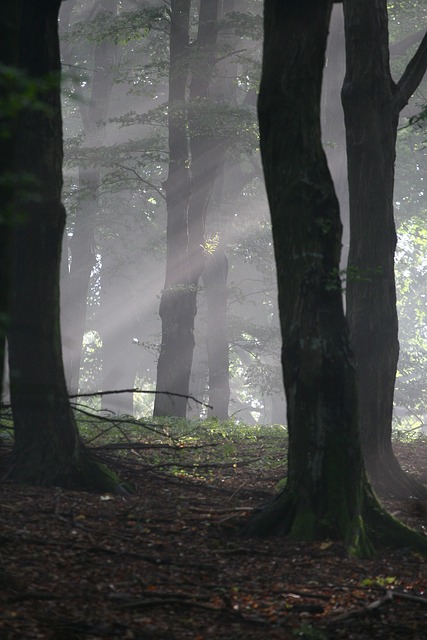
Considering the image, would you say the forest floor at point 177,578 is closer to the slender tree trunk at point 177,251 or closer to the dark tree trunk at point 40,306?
the dark tree trunk at point 40,306

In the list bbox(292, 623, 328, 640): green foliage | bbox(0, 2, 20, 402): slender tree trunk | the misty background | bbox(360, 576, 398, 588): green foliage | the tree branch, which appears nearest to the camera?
bbox(0, 2, 20, 402): slender tree trunk

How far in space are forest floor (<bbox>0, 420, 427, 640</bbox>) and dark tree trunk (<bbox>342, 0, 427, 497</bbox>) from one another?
8.66ft

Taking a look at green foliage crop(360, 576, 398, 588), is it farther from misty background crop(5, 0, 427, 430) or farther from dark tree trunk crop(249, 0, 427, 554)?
misty background crop(5, 0, 427, 430)

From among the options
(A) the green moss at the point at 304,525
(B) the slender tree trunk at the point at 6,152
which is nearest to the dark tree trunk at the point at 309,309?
(A) the green moss at the point at 304,525

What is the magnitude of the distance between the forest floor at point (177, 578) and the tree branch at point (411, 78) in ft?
19.5

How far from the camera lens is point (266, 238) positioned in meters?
37.1


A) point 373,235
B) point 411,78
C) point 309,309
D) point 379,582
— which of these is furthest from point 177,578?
point 411,78

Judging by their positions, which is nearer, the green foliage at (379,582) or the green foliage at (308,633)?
the green foliage at (308,633)

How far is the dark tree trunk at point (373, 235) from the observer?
1203cm

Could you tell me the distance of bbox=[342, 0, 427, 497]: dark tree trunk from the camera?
12.0 m

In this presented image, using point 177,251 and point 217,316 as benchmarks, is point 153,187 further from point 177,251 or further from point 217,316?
point 217,316

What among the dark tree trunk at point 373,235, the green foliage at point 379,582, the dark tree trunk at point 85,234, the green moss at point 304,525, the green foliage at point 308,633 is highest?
the dark tree trunk at point 85,234

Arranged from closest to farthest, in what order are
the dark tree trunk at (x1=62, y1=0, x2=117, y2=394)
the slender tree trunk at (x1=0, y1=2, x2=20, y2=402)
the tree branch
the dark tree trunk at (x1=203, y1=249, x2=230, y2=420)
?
the slender tree trunk at (x1=0, y1=2, x2=20, y2=402) → the tree branch → the dark tree trunk at (x1=203, y1=249, x2=230, y2=420) → the dark tree trunk at (x1=62, y1=0, x2=117, y2=394)

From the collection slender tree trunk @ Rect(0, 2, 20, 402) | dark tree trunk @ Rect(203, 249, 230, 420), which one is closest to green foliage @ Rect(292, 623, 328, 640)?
slender tree trunk @ Rect(0, 2, 20, 402)
